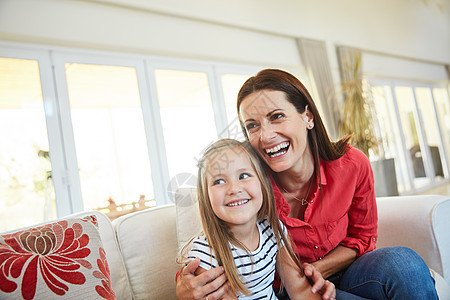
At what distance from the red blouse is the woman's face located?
0.48 feet

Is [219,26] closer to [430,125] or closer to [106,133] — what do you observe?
[106,133]

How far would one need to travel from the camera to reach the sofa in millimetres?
1324

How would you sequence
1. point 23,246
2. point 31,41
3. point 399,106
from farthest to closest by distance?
point 399,106
point 31,41
point 23,246

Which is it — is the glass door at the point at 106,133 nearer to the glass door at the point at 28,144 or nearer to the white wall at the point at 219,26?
the glass door at the point at 28,144

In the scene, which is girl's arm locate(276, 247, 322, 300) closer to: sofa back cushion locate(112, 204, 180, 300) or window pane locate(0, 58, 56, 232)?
sofa back cushion locate(112, 204, 180, 300)

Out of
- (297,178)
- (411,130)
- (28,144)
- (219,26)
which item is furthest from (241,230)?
(411,130)

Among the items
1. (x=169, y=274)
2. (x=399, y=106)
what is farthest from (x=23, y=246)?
(x=399, y=106)

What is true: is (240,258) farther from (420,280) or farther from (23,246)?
(23,246)

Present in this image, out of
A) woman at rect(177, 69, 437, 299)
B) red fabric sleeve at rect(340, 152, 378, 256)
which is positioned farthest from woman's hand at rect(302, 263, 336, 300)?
red fabric sleeve at rect(340, 152, 378, 256)

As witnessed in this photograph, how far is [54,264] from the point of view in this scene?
100 cm

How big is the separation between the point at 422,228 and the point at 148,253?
106 cm

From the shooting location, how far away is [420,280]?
105cm

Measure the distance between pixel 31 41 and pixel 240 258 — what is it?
2.79 m

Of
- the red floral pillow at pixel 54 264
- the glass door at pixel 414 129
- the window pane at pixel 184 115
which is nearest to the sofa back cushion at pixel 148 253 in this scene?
the red floral pillow at pixel 54 264
